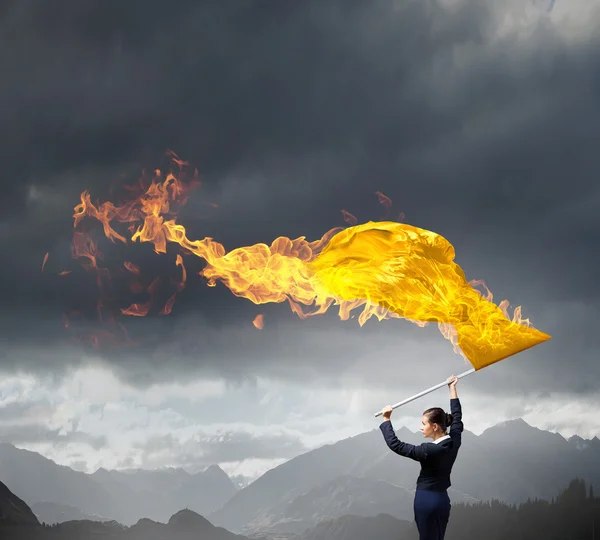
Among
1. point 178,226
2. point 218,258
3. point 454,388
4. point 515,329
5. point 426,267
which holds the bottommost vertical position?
point 454,388

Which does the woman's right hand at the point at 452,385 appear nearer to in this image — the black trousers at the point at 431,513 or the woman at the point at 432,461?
the woman at the point at 432,461

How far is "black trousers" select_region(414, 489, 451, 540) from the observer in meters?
12.3

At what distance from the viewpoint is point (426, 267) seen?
51.1 ft

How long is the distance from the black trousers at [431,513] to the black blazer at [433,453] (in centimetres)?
12

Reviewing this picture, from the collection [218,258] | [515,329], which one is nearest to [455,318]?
[515,329]

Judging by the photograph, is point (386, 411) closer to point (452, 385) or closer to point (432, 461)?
point (432, 461)

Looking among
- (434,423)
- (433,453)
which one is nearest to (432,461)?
(433,453)

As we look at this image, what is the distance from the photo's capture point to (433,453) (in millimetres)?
12219

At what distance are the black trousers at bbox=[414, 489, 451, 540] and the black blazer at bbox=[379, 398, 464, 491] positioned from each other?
0.41 feet

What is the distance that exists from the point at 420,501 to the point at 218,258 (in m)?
9.13

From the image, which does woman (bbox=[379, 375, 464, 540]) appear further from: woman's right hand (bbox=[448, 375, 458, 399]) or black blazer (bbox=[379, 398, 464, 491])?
woman's right hand (bbox=[448, 375, 458, 399])

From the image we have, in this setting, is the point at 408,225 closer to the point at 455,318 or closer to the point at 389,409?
the point at 455,318

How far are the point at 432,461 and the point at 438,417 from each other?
708mm

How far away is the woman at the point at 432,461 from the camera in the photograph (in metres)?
12.2
